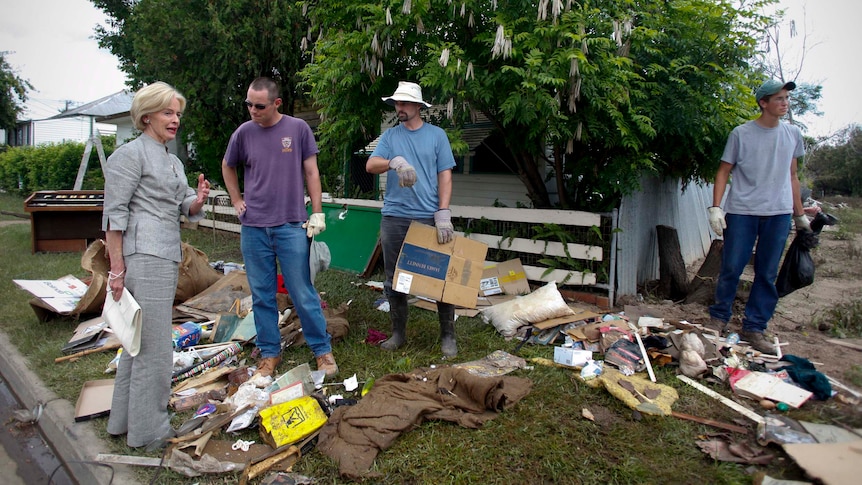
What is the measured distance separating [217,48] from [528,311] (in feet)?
28.4

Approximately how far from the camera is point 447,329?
4.09 metres

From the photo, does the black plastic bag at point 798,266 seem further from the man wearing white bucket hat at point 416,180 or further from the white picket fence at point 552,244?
the man wearing white bucket hat at point 416,180

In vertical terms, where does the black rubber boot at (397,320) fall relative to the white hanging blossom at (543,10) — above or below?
below

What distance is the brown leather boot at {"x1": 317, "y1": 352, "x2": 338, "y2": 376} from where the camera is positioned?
3.68 meters

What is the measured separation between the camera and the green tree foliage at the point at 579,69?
453cm

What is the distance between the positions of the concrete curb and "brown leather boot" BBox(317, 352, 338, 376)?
1.33m

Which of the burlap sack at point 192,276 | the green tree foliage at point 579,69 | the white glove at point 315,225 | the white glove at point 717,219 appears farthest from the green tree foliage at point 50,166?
the white glove at point 717,219

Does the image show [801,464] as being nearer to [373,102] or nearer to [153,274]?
[153,274]

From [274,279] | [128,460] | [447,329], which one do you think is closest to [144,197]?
[274,279]

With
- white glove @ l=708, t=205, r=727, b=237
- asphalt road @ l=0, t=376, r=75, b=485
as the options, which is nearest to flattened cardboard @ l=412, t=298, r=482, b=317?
white glove @ l=708, t=205, r=727, b=237

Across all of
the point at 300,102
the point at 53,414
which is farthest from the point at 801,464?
the point at 300,102

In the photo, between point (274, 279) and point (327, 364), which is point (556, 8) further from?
point (327, 364)

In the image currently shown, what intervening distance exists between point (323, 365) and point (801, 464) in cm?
286

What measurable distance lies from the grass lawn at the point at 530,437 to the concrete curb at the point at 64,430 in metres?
0.07
